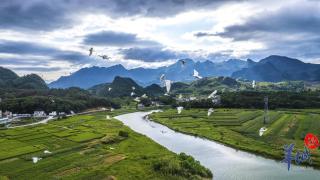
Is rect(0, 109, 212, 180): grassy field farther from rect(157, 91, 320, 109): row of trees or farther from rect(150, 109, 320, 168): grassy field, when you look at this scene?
rect(157, 91, 320, 109): row of trees

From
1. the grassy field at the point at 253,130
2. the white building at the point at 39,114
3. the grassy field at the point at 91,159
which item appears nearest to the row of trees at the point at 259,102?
the grassy field at the point at 253,130

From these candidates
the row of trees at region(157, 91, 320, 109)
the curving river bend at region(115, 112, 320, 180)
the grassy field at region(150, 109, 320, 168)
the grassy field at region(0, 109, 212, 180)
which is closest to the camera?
the grassy field at region(0, 109, 212, 180)

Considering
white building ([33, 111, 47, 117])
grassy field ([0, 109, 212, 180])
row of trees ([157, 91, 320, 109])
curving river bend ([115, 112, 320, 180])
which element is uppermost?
row of trees ([157, 91, 320, 109])

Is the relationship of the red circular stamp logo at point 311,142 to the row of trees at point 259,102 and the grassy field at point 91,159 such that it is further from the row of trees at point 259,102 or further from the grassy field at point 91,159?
the row of trees at point 259,102

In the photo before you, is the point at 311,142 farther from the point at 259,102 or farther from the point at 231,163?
the point at 259,102

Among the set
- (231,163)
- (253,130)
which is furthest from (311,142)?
(253,130)

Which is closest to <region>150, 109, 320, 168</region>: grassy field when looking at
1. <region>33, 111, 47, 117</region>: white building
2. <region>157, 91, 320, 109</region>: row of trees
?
<region>157, 91, 320, 109</region>: row of trees

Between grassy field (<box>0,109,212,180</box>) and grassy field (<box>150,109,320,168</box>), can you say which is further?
grassy field (<box>150,109,320,168</box>)
